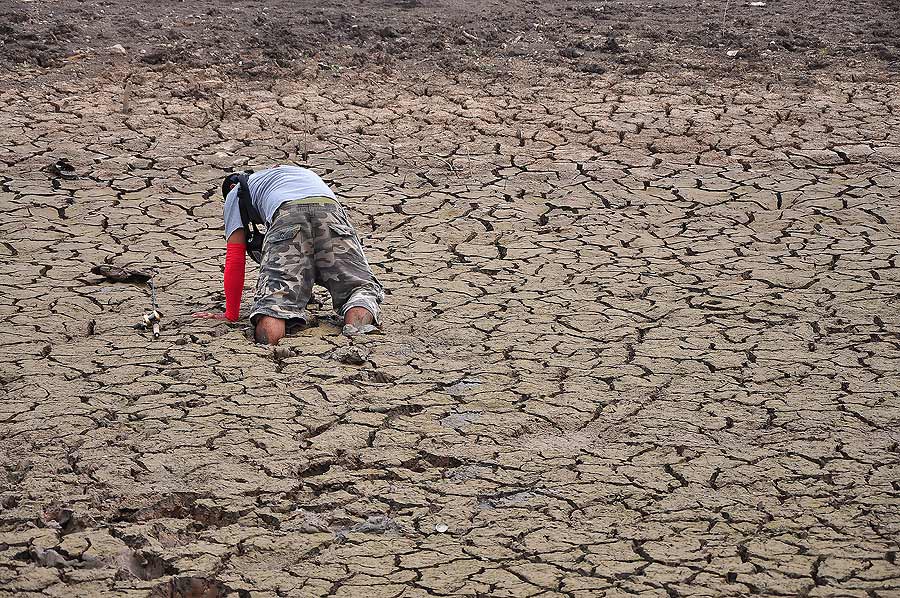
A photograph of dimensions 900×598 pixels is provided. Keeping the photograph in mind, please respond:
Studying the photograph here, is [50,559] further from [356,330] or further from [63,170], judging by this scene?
[63,170]

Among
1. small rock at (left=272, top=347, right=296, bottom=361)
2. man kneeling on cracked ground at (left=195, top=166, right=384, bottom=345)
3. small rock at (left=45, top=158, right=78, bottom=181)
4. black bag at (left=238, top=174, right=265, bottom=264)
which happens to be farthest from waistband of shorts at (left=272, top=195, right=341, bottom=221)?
small rock at (left=45, top=158, right=78, bottom=181)

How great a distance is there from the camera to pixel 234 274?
5.05m

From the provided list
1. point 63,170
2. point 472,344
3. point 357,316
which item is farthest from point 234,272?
point 63,170

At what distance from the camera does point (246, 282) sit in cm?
576

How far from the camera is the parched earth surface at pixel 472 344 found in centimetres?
344

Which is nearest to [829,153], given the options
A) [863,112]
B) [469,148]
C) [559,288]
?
[863,112]

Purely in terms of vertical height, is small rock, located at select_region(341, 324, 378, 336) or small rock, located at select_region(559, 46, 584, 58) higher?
small rock, located at select_region(559, 46, 584, 58)

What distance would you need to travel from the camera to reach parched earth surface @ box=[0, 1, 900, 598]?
3.44 meters

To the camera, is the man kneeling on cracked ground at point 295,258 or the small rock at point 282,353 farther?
the man kneeling on cracked ground at point 295,258

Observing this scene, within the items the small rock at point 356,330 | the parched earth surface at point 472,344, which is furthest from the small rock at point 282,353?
the small rock at point 356,330

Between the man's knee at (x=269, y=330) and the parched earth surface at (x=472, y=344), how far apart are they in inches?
4.3

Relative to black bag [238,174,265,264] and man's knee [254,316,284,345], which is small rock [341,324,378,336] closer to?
man's knee [254,316,284,345]

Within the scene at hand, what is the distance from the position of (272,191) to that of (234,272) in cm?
46

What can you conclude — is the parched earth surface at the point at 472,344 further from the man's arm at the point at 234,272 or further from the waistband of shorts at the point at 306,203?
the waistband of shorts at the point at 306,203
